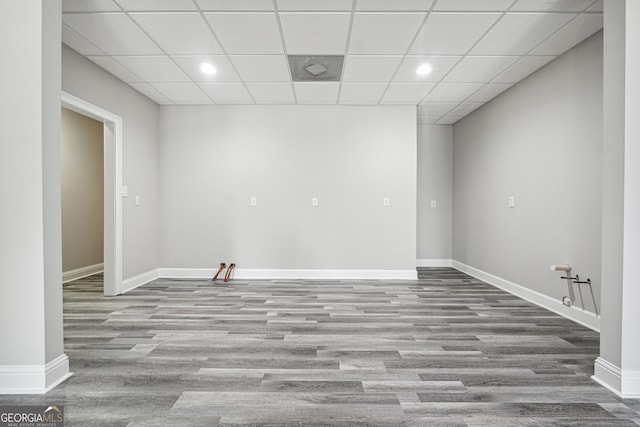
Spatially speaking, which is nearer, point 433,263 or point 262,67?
point 262,67

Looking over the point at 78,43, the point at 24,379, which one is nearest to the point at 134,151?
the point at 78,43

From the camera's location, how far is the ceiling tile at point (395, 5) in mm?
2211

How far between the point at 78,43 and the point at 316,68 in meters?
2.17

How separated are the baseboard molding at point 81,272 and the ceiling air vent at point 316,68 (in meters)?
4.08

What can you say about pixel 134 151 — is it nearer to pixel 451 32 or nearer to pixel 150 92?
pixel 150 92

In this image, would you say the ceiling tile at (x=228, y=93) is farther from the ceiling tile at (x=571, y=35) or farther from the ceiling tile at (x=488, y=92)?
the ceiling tile at (x=571, y=35)

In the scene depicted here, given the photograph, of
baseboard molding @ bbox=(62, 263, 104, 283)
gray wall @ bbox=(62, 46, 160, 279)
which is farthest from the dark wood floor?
baseboard molding @ bbox=(62, 263, 104, 283)

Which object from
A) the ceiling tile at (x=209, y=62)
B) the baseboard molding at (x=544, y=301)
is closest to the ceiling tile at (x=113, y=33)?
the ceiling tile at (x=209, y=62)

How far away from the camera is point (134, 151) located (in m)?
3.92

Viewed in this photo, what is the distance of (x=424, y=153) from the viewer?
555cm

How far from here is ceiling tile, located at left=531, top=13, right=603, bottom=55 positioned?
7.85 ft

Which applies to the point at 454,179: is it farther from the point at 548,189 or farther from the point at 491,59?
the point at 491,59

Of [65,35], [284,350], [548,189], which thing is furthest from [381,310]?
[65,35]

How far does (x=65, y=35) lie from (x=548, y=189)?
15.4 ft
